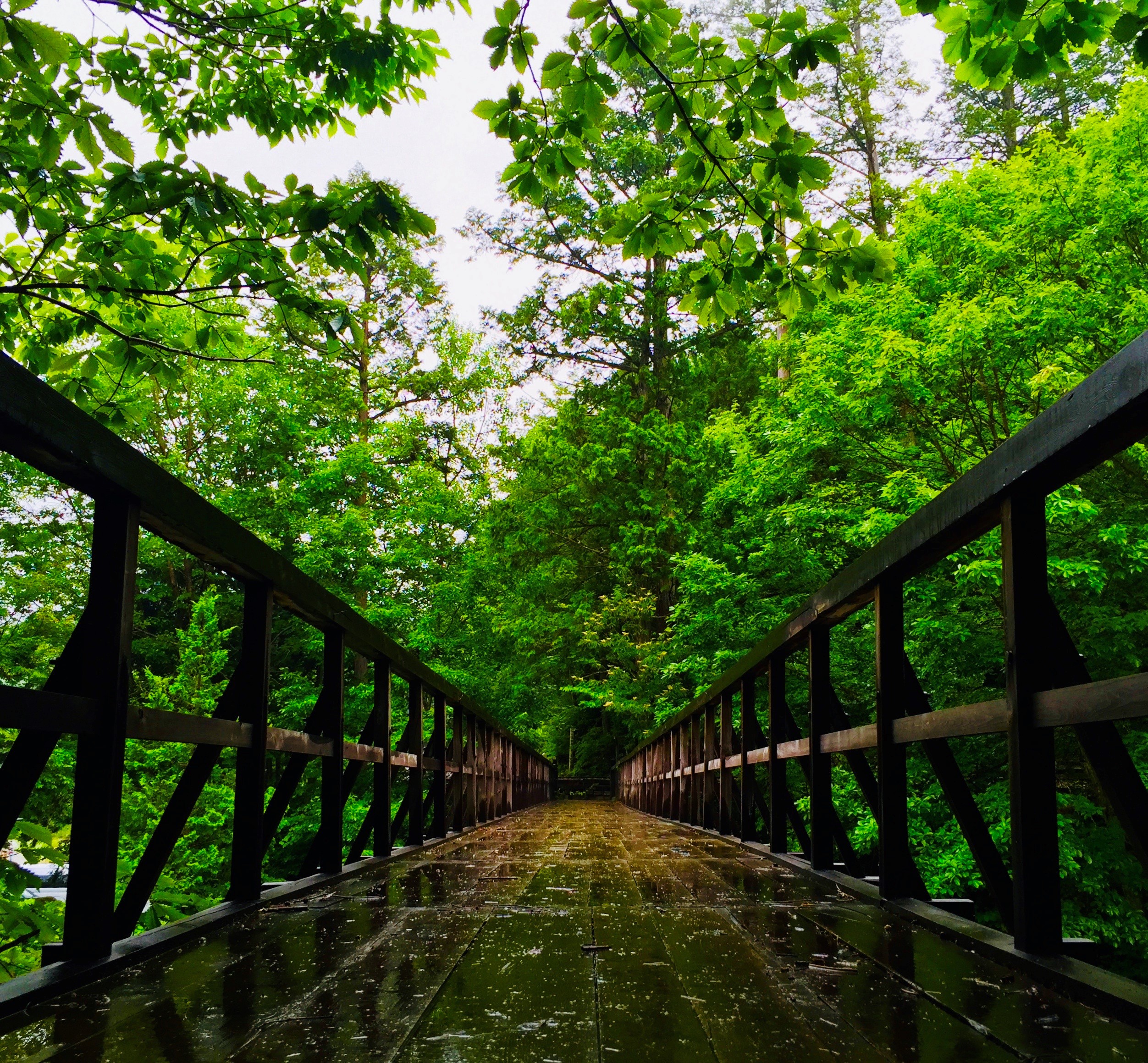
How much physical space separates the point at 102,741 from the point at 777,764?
9.69 feet

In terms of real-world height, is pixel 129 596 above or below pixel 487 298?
below

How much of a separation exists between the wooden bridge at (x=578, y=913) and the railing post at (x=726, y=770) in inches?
100

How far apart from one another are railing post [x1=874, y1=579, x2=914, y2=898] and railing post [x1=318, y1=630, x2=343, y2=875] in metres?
1.75

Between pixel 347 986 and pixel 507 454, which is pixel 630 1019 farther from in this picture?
pixel 507 454

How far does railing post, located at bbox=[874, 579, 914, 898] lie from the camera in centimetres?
249

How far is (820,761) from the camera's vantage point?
331 cm

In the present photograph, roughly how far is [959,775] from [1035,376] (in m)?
7.10

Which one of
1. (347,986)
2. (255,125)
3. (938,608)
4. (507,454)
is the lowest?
(347,986)

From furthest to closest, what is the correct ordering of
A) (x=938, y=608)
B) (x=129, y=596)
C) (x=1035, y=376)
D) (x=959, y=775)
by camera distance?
(x=938, y=608)
(x=1035, y=376)
(x=959, y=775)
(x=129, y=596)

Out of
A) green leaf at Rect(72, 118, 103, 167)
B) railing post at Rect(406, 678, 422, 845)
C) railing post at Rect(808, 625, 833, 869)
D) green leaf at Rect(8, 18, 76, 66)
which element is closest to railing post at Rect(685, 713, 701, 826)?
railing post at Rect(406, 678, 422, 845)

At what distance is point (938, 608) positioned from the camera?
9.59 meters

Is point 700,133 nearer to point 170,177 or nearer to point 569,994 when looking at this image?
point 170,177

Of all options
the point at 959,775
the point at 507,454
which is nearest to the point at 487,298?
the point at 507,454

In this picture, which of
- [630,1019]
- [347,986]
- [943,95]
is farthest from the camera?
[943,95]
